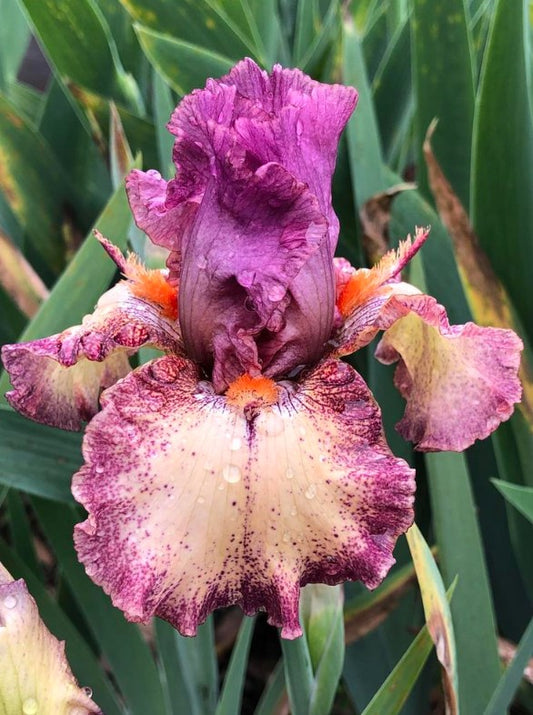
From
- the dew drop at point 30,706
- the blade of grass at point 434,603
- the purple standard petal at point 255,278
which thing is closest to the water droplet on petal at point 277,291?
the purple standard petal at point 255,278

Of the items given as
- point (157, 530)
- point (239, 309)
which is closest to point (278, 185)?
point (239, 309)

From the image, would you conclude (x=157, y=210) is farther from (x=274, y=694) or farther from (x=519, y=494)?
(x=274, y=694)

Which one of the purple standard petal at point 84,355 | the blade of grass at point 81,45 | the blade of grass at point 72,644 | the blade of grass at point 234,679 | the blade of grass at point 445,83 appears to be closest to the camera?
the purple standard petal at point 84,355

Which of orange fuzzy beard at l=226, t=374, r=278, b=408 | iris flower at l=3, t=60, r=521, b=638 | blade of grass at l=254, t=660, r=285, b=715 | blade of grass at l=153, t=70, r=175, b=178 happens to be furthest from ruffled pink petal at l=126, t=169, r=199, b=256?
blade of grass at l=254, t=660, r=285, b=715

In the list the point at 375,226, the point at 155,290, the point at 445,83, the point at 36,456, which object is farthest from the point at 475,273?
the point at 36,456

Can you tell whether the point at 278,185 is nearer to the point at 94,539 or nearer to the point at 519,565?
the point at 94,539

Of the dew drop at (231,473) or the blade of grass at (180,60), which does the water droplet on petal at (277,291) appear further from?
the blade of grass at (180,60)

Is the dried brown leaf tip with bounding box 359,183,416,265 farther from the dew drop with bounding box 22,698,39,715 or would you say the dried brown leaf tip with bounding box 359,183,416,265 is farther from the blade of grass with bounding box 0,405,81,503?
the dew drop with bounding box 22,698,39,715
